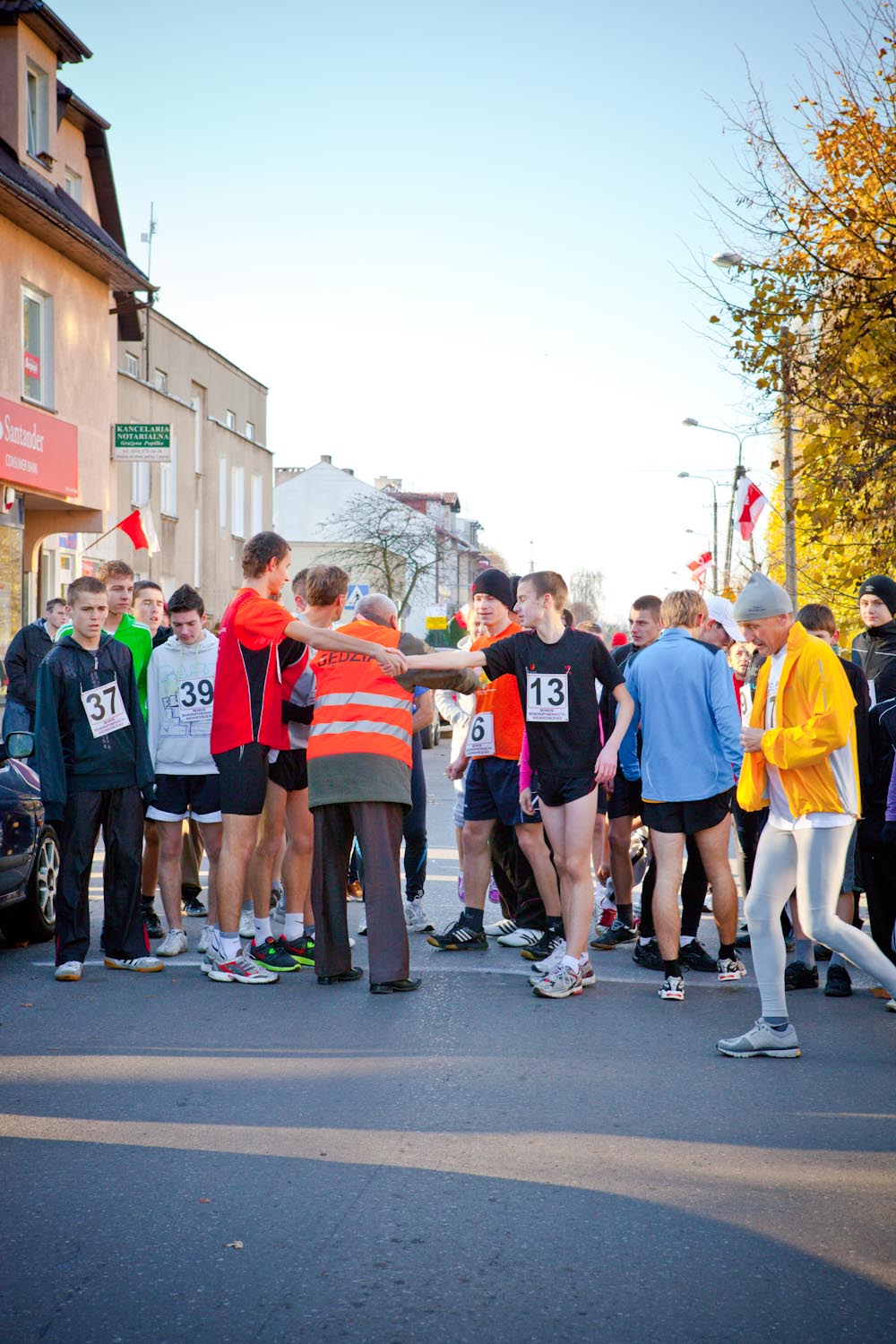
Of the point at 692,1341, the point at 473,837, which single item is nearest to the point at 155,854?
the point at 473,837

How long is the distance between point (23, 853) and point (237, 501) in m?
33.8

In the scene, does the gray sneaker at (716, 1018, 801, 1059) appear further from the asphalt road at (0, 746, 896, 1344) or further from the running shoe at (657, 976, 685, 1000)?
the running shoe at (657, 976, 685, 1000)

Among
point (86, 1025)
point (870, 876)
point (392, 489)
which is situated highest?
point (392, 489)

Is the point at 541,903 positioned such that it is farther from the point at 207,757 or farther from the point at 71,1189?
the point at 71,1189

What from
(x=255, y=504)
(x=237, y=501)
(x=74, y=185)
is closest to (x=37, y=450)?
(x=74, y=185)

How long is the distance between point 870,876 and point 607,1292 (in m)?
4.42

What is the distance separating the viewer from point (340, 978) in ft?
25.5

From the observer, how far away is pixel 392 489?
101 m

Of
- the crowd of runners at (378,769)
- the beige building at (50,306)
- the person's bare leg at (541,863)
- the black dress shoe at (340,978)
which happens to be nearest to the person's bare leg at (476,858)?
the crowd of runners at (378,769)

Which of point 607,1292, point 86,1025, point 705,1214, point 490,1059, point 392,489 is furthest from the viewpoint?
point 392,489

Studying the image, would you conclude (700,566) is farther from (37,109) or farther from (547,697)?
(547,697)

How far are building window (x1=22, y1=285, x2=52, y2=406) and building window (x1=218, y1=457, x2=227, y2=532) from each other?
16360 millimetres

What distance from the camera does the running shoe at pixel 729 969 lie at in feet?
26.2

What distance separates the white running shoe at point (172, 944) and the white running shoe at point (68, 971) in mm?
710
